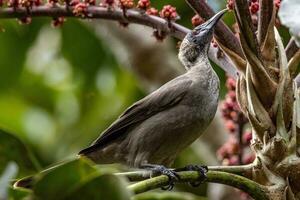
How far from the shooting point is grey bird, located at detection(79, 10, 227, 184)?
315 cm

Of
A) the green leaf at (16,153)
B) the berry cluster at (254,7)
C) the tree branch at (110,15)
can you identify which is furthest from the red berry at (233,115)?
the green leaf at (16,153)

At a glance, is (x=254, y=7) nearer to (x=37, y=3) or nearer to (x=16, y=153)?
(x=37, y=3)

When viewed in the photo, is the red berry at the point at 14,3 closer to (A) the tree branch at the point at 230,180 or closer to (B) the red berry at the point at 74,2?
(B) the red berry at the point at 74,2

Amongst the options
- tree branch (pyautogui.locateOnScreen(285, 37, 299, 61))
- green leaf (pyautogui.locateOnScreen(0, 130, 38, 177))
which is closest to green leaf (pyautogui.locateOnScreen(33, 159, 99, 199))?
green leaf (pyautogui.locateOnScreen(0, 130, 38, 177))

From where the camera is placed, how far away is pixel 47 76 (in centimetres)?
507

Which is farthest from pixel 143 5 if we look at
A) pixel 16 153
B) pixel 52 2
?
pixel 16 153

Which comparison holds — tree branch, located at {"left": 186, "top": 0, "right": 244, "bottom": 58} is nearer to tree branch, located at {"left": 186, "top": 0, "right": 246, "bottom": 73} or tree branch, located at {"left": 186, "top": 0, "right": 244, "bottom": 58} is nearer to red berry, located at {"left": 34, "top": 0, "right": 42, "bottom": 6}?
tree branch, located at {"left": 186, "top": 0, "right": 246, "bottom": 73}

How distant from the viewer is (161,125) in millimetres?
3223

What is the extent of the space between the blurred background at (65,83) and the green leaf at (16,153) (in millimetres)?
2402

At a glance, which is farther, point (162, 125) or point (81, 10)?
point (162, 125)

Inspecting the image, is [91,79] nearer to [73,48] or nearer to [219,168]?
[73,48]

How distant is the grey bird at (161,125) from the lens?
3148 mm

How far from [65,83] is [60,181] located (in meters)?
3.59

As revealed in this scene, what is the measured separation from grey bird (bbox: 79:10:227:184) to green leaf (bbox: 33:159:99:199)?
156 centimetres
